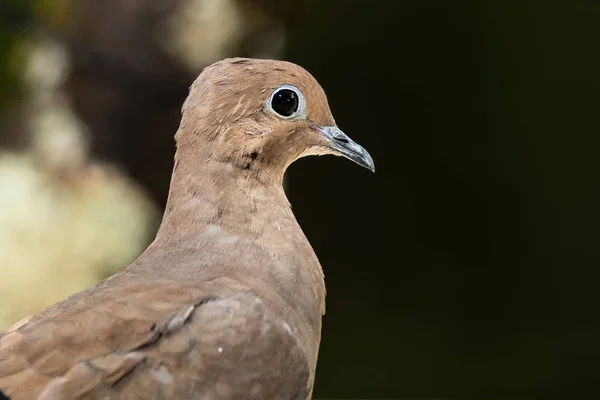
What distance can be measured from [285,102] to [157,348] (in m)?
0.53

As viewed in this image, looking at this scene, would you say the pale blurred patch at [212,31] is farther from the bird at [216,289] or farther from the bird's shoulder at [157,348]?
the bird's shoulder at [157,348]

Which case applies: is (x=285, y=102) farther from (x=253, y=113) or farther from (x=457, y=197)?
(x=457, y=197)

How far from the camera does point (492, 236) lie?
3.80m

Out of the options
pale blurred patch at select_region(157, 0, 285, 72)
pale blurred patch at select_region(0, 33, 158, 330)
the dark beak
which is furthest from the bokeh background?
the dark beak

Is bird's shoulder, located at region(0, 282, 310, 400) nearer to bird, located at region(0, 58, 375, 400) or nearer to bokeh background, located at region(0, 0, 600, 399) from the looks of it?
bird, located at region(0, 58, 375, 400)

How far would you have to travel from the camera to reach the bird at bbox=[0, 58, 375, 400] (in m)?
1.26

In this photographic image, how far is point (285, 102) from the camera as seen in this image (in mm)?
1556

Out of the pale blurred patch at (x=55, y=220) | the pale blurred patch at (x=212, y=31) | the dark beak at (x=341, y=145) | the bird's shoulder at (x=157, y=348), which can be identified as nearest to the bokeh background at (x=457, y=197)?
the pale blurred patch at (x=212, y=31)

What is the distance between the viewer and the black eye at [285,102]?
5.07 feet

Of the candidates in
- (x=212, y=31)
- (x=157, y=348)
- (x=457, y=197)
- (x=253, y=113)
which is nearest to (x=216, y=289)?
(x=157, y=348)

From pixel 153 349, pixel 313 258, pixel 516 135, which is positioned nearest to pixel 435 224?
pixel 516 135

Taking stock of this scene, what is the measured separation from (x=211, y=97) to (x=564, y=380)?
2.80 m

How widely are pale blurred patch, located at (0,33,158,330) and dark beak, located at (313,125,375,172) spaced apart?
1.41 m

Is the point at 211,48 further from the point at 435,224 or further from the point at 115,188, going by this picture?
the point at 435,224
